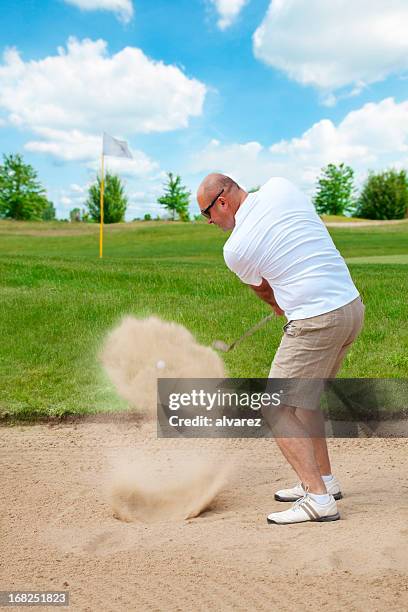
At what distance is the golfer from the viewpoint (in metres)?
3.99

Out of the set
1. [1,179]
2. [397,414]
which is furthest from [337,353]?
[1,179]

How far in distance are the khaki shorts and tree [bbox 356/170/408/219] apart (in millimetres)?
71347

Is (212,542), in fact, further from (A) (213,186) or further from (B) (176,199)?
(B) (176,199)

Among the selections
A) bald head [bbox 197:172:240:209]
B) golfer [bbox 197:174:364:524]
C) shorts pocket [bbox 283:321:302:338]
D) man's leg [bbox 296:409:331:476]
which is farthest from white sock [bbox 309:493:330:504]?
bald head [bbox 197:172:240:209]

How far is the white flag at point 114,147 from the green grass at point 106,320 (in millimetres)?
8011

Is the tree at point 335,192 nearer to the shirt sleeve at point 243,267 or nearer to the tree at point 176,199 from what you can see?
the tree at point 176,199

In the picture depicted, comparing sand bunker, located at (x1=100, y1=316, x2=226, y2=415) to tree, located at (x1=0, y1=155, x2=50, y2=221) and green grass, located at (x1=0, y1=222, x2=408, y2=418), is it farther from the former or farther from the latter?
tree, located at (x1=0, y1=155, x2=50, y2=221)

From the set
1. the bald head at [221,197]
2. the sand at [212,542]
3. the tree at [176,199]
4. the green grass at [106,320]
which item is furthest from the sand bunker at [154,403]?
the tree at [176,199]

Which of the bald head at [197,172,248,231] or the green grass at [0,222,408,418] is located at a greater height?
the bald head at [197,172,248,231]

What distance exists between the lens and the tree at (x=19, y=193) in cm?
6594

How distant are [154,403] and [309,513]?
2.97 metres

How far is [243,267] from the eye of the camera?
4.05 metres

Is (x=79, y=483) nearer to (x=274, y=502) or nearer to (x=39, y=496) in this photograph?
(x=39, y=496)

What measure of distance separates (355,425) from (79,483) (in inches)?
105
